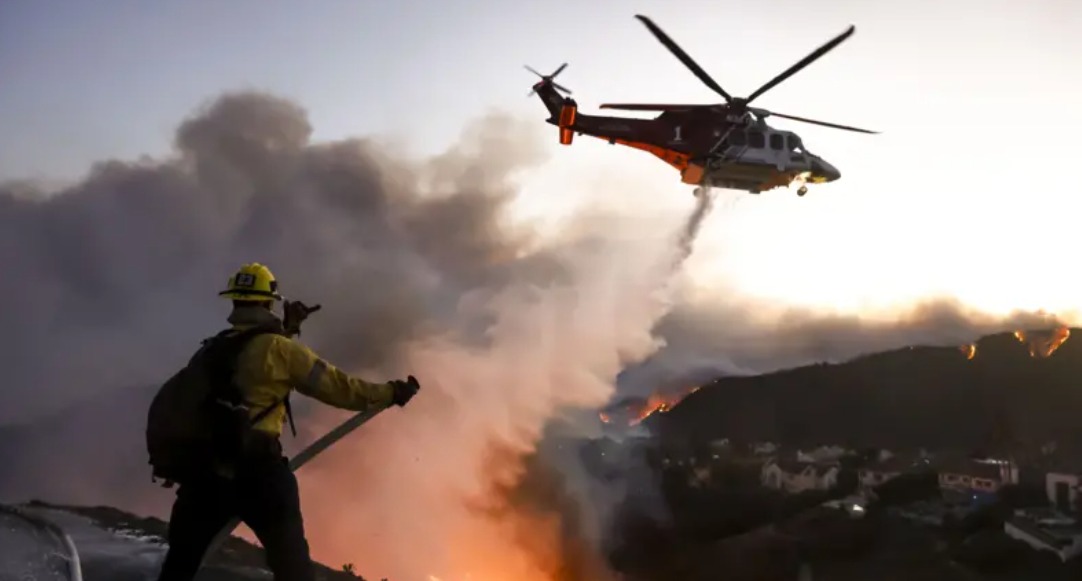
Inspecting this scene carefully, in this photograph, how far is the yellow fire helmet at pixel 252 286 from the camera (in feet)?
16.5

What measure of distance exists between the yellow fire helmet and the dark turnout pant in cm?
98

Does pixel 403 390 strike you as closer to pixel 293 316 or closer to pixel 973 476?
pixel 293 316

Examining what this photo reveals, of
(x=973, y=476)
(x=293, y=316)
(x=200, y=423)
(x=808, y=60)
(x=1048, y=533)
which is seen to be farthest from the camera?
(x=973, y=476)

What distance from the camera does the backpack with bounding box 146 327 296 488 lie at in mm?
4664

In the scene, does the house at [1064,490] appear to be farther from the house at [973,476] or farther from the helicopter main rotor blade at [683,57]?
the helicopter main rotor blade at [683,57]

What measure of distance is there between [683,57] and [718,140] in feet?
8.86

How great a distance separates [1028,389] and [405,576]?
328 feet

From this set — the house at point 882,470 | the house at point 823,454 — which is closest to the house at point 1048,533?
the house at point 882,470

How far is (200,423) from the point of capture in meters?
4.68

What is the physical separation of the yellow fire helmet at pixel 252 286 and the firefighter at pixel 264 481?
32cm

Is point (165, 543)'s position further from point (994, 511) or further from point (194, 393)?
Result: point (994, 511)

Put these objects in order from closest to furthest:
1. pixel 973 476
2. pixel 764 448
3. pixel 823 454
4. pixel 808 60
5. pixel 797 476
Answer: pixel 808 60 → pixel 973 476 → pixel 797 476 → pixel 823 454 → pixel 764 448

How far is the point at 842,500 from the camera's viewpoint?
83.8 meters

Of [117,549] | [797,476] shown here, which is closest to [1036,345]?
[797,476]
